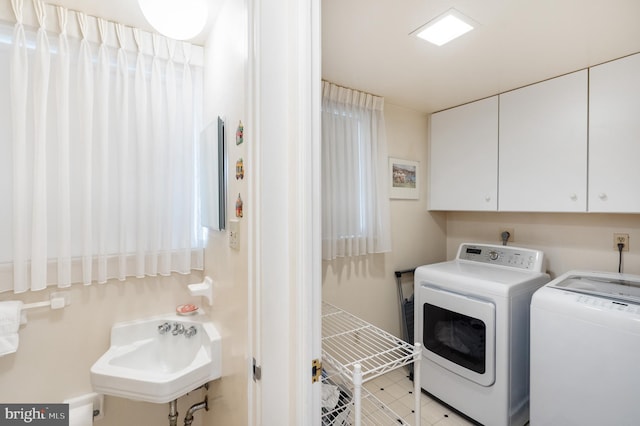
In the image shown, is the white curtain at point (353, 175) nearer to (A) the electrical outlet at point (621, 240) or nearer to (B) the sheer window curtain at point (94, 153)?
(B) the sheer window curtain at point (94, 153)

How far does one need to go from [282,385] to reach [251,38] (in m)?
1.10

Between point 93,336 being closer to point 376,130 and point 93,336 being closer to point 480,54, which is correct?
point 376,130

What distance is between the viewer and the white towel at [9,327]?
3.92 ft

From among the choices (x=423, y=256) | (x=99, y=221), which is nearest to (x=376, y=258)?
(x=423, y=256)

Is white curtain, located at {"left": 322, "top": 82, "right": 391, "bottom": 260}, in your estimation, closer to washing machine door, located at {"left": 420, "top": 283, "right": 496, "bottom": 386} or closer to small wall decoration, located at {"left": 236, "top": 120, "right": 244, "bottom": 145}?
washing machine door, located at {"left": 420, "top": 283, "right": 496, "bottom": 386}

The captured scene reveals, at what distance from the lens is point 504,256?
2219mm

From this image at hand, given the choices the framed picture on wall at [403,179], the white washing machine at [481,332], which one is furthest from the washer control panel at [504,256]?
the framed picture on wall at [403,179]

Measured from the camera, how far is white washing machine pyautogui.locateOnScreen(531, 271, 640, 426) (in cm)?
126

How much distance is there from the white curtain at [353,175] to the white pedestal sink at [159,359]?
94 cm

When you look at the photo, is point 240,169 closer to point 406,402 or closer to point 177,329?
point 177,329

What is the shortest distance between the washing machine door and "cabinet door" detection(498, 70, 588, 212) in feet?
2.73

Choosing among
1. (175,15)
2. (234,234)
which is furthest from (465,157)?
(175,15)

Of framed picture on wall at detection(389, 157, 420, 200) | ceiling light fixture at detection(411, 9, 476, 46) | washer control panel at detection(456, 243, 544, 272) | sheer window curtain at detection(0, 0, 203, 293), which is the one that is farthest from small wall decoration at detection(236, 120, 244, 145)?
washer control panel at detection(456, 243, 544, 272)

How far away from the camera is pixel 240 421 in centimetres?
107
